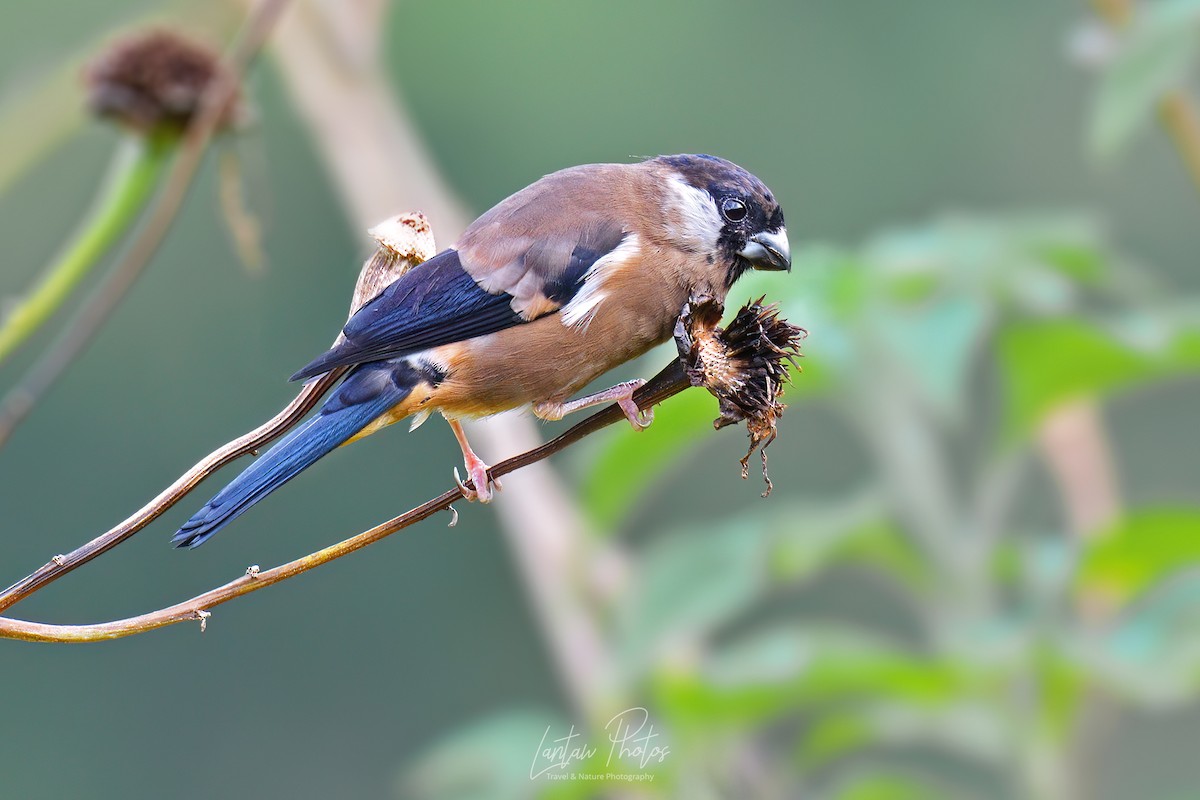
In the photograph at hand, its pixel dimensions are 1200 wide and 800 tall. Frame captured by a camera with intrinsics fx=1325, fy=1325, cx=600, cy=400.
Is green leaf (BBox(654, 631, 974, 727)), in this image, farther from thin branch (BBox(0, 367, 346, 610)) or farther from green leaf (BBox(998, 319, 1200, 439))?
thin branch (BBox(0, 367, 346, 610))

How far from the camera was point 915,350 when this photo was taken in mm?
2016

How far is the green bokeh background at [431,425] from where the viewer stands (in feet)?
18.0

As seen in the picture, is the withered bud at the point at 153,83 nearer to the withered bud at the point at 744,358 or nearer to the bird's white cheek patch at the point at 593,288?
the bird's white cheek patch at the point at 593,288

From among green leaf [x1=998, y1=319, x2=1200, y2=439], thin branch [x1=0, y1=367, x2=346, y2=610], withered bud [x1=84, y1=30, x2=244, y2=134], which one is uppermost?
withered bud [x1=84, y1=30, x2=244, y2=134]

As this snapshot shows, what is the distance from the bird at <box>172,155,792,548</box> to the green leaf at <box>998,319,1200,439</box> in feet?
1.30

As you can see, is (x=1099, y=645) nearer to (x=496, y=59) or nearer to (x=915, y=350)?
(x=915, y=350)

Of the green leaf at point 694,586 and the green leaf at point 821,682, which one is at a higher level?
the green leaf at point 694,586

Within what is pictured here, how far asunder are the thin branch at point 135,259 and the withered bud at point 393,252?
293mm

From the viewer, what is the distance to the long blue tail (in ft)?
4.74

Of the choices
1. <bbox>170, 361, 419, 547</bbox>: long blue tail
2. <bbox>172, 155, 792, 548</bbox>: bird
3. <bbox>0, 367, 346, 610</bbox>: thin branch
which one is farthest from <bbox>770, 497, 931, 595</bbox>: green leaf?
<bbox>0, 367, 346, 610</bbox>: thin branch

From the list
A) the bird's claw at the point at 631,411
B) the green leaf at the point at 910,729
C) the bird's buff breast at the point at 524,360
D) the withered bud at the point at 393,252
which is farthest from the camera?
the green leaf at the point at 910,729

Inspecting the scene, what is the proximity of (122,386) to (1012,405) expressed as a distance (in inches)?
182

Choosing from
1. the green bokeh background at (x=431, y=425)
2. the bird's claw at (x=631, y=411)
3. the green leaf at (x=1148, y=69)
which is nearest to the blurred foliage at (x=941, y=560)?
the green leaf at (x=1148, y=69)

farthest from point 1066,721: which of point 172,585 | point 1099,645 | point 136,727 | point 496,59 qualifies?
point 496,59
